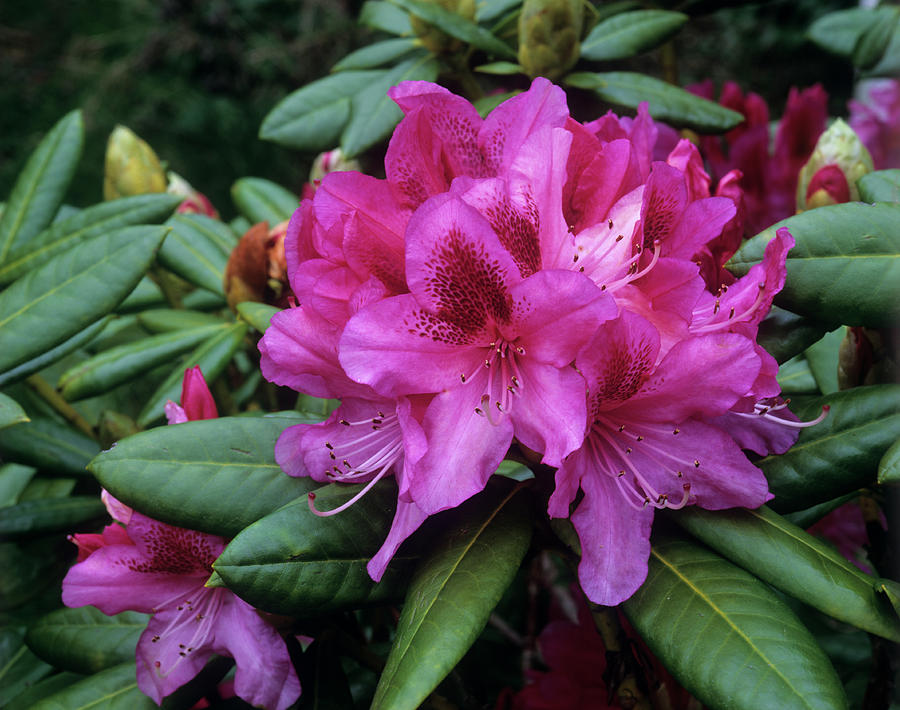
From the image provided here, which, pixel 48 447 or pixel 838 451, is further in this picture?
pixel 48 447

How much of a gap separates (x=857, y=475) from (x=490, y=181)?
0.41 meters

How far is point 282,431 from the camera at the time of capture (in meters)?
0.82

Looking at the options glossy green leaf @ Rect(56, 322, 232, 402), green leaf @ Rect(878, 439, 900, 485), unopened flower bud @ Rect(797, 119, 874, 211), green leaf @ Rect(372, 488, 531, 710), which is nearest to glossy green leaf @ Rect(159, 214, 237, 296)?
glossy green leaf @ Rect(56, 322, 232, 402)

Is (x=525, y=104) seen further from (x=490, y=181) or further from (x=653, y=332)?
(x=653, y=332)

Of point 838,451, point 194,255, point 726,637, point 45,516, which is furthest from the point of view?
point 194,255

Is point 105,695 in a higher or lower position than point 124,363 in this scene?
lower

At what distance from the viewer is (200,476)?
757 millimetres

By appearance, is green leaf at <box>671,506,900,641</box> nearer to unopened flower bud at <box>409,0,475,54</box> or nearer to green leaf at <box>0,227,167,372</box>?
green leaf at <box>0,227,167,372</box>

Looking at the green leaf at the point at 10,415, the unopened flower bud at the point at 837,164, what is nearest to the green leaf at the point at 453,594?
the green leaf at the point at 10,415

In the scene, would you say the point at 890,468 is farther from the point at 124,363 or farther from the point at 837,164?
the point at 124,363

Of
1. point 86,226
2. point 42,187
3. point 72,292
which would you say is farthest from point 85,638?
point 42,187

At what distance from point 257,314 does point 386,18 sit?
0.62 m

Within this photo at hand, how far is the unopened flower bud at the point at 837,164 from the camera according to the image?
3.22 feet

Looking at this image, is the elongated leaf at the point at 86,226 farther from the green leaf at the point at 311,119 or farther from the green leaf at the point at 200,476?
the green leaf at the point at 200,476
